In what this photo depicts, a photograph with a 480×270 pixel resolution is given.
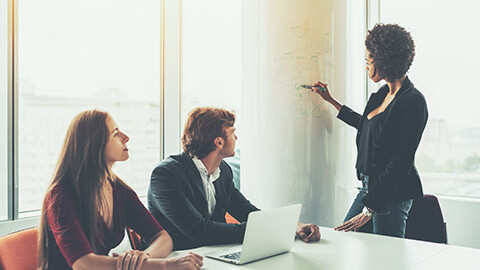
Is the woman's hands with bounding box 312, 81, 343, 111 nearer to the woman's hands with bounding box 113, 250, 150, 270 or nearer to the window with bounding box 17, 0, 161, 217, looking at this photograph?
the window with bounding box 17, 0, 161, 217

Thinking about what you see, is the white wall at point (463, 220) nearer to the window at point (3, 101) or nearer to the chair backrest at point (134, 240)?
the chair backrest at point (134, 240)

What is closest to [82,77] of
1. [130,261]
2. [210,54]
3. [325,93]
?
[210,54]

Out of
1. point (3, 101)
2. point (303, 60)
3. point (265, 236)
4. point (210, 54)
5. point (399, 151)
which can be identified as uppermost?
point (210, 54)

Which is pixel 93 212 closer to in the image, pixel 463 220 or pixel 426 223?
pixel 426 223

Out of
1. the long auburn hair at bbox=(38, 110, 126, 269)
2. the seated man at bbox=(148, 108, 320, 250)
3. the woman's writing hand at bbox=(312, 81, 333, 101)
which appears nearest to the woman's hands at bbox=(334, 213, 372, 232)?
the seated man at bbox=(148, 108, 320, 250)

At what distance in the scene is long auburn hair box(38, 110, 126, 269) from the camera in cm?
158

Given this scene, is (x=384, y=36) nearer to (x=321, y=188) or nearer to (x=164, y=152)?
(x=321, y=188)

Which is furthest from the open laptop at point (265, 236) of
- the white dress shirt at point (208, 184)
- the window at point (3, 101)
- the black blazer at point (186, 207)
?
the window at point (3, 101)

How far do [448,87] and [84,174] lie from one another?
2954mm

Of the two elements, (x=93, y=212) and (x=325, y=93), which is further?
(x=325, y=93)

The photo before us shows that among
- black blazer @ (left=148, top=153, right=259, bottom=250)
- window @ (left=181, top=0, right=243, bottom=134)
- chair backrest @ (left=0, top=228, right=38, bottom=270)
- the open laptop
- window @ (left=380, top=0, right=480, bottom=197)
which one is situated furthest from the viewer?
window @ (left=181, top=0, right=243, bottom=134)

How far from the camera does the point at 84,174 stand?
1633 millimetres

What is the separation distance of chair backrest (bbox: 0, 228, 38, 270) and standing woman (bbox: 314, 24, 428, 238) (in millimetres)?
1350

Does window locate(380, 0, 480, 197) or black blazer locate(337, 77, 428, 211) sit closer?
black blazer locate(337, 77, 428, 211)
